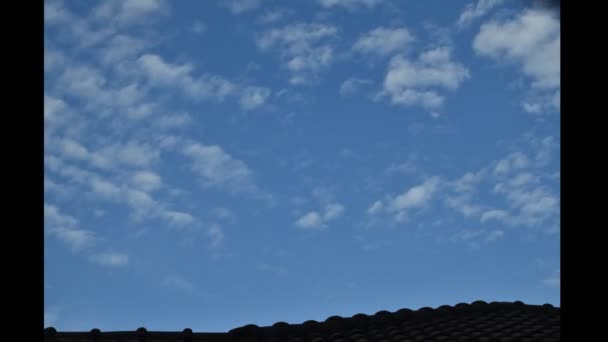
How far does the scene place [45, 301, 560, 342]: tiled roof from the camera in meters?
12.8

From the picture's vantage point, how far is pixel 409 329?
46.3 ft

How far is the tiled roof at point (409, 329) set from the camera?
12.8 meters
